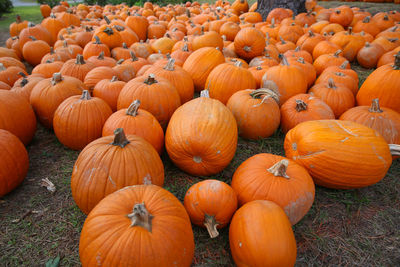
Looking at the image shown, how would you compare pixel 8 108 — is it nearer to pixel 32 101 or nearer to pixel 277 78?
pixel 32 101

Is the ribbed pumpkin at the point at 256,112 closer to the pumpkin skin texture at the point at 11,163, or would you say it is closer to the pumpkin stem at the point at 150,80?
the pumpkin stem at the point at 150,80

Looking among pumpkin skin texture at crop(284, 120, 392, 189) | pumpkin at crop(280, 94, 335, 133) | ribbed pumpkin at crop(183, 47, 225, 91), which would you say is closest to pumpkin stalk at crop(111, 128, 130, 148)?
pumpkin skin texture at crop(284, 120, 392, 189)

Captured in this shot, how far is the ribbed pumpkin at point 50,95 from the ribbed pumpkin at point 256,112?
2144 millimetres

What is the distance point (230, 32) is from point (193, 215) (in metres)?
5.10

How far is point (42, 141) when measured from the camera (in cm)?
325

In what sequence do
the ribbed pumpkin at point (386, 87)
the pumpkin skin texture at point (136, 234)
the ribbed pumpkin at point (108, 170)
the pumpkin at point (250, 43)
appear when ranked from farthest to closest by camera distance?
the pumpkin at point (250, 43) → the ribbed pumpkin at point (386, 87) → the ribbed pumpkin at point (108, 170) → the pumpkin skin texture at point (136, 234)

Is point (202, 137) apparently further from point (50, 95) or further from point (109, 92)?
point (50, 95)

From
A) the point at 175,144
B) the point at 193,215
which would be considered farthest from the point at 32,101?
the point at 193,215

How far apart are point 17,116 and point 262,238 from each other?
2.95m

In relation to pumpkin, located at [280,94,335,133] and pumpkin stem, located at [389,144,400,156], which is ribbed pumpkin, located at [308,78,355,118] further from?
pumpkin stem, located at [389,144,400,156]

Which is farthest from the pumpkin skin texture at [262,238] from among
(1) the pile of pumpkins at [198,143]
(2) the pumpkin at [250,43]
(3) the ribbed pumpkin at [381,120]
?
(2) the pumpkin at [250,43]

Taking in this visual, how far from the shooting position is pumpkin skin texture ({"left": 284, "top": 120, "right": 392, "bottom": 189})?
2.25 meters

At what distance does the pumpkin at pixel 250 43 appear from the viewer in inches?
180

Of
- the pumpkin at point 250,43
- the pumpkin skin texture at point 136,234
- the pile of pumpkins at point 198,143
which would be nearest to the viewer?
the pumpkin skin texture at point 136,234
